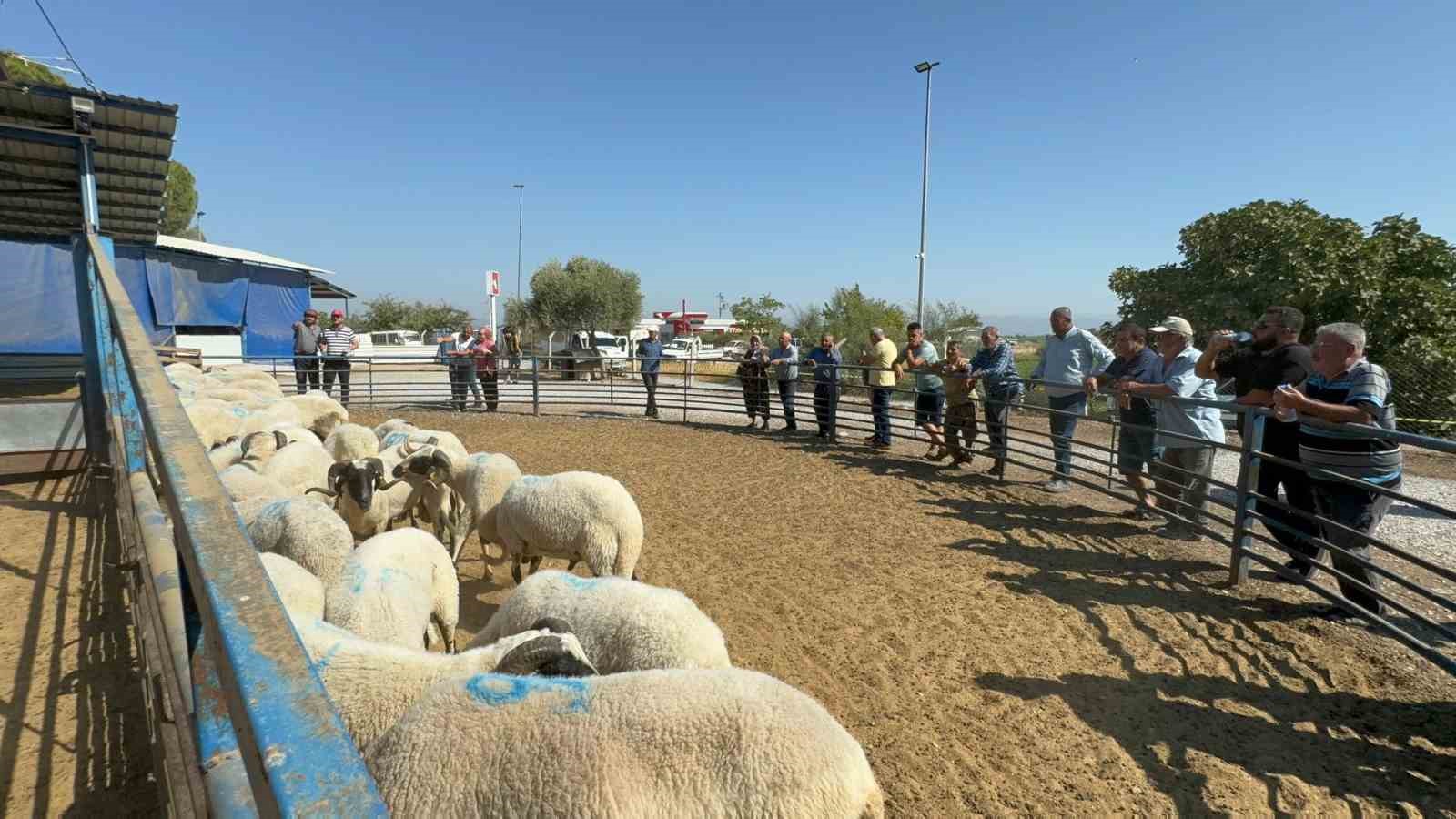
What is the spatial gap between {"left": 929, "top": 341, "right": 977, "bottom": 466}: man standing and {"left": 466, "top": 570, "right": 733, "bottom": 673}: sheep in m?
6.44

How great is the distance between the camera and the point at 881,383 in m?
10.5

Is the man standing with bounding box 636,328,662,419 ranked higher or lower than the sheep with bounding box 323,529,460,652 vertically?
higher

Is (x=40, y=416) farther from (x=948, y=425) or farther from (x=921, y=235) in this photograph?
(x=921, y=235)

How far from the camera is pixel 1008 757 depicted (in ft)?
10.6

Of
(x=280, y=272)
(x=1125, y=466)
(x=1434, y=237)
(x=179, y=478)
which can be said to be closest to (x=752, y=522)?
(x=1125, y=466)

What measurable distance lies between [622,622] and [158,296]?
2263cm

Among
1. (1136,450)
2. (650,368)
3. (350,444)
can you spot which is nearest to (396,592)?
(350,444)

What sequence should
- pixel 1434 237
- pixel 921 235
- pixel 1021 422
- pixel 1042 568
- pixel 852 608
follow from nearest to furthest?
pixel 852 608, pixel 1042 568, pixel 1434 237, pixel 1021 422, pixel 921 235

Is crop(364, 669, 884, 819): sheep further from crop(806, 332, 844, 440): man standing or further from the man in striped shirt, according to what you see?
crop(806, 332, 844, 440): man standing

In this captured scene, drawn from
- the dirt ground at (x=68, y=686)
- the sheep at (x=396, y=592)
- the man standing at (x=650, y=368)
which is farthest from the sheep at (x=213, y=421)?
the man standing at (x=650, y=368)

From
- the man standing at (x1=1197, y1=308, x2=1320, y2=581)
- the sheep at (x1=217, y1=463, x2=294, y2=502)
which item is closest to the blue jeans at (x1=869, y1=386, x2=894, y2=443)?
the man standing at (x1=1197, y1=308, x2=1320, y2=581)

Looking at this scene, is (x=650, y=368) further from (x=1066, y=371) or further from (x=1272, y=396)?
(x=1272, y=396)

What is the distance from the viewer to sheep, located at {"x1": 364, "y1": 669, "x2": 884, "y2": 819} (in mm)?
1687

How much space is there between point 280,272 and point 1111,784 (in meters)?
25.9
